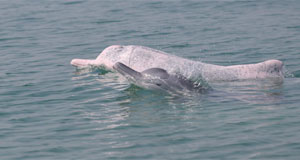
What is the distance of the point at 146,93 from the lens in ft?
43.7

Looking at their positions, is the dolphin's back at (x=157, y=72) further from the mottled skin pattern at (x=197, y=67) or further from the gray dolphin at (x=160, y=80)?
the mottled skin pattern at (x=197, y=67)

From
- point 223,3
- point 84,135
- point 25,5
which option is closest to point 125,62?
point 84,135

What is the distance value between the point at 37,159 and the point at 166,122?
2.71m

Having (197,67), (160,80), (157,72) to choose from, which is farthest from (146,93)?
(197,67)

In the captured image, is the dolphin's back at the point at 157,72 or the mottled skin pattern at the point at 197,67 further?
the mottled skin pattern at the point at 197,67

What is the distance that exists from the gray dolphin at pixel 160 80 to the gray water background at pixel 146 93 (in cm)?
28

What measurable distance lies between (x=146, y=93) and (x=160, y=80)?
1.45ft

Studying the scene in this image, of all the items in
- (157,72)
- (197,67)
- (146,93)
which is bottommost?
(146,93)

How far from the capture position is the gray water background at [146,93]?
9.88m

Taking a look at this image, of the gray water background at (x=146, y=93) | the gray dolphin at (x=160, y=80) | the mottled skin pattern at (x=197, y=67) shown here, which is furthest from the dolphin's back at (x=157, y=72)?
the mottled skin pattern at (x=197, y=67)

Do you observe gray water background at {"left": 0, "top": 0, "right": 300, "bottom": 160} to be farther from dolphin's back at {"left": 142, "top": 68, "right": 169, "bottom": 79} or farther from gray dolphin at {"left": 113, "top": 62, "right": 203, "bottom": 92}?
dolphin's back at {"left": 142, "top": 68, "right": 169, "bottom": 79}

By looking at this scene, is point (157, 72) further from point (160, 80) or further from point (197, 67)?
point (197, 67)

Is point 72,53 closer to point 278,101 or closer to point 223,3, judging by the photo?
point 278,101

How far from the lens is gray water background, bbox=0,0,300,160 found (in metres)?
9.88
